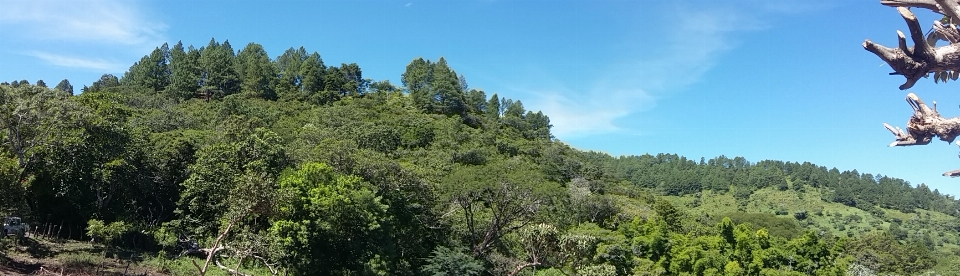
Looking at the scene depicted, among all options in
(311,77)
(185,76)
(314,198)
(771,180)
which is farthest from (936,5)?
(771,180)

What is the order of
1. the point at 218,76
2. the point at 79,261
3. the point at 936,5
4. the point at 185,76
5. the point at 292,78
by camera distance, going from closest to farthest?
the point at 936,5 → the point at 79,261 → the point at 185,76 → the point at 218,76 → the point at 292,78

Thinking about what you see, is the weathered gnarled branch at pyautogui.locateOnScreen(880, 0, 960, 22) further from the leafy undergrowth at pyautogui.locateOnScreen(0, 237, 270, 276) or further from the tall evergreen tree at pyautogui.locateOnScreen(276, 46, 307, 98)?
the tall evergreen tree at pyautogui.locateOnScreen(276, 46, 307, 98)

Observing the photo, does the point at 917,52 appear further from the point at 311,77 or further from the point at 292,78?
the point at 292,78

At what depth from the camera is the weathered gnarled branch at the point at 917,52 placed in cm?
362

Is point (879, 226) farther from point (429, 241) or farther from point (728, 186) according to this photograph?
point (429, 241)

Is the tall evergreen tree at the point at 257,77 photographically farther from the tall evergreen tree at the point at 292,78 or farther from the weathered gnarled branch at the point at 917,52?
the weathered gnarled branch at the point at 917,52

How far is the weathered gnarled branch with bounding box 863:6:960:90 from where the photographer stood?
3623mm

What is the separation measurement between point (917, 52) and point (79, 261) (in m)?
24.1

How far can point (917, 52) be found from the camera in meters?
3.69

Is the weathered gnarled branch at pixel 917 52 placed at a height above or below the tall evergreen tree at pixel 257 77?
below

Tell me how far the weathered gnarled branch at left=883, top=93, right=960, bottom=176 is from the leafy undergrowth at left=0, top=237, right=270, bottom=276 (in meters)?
17.7

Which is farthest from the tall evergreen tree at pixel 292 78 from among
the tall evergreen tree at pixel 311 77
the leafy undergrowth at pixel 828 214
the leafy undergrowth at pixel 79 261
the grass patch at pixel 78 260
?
the leafy undergrowth at pixel 828 214

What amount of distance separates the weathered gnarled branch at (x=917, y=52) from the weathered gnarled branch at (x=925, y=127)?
9.3 inches

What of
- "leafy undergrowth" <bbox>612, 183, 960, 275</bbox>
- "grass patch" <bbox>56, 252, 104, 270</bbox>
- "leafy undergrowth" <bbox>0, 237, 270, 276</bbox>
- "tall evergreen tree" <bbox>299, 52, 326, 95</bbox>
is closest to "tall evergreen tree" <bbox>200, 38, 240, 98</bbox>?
"tall evergreen tree" <bbox>299, 52, 326, 95</bbox>
